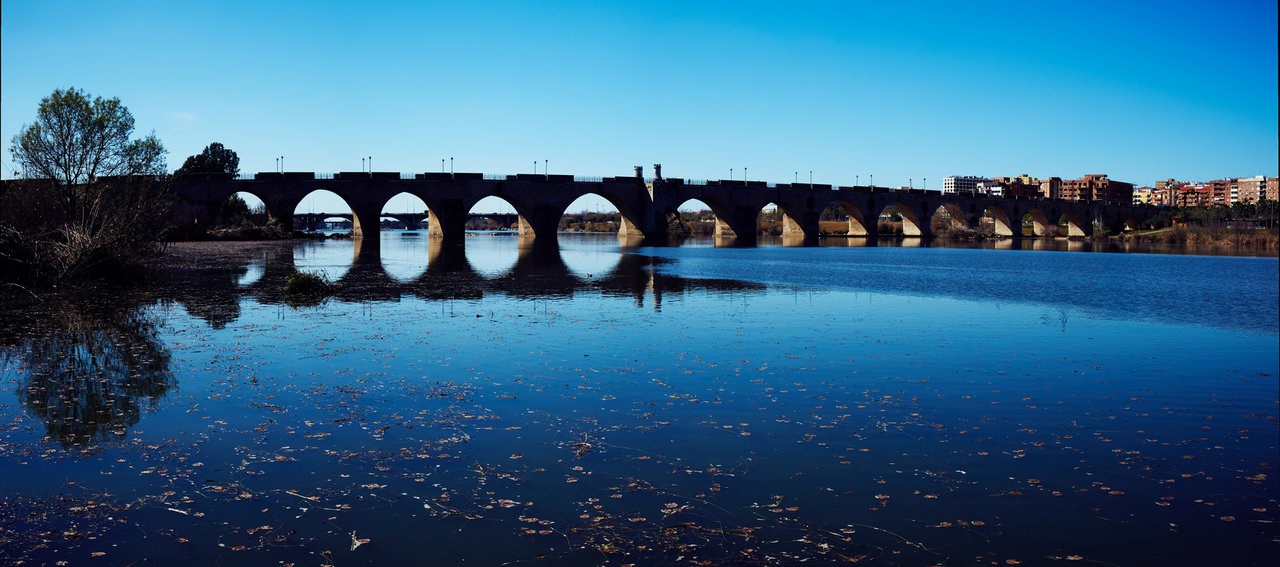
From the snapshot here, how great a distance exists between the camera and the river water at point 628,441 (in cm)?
549

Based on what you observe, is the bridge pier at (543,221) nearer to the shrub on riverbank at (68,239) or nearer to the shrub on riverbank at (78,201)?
the shrub on riverbank at (78,201)

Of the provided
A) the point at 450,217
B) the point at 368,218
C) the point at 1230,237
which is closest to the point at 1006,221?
the point at 1230,237

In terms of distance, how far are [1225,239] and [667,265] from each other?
6792 centimetres

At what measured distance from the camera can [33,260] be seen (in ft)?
65.3

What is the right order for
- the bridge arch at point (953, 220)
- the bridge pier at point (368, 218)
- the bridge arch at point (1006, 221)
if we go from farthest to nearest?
the bridge arch at point (1006, 221) < the bridge arch at point (953, 220) < the bridge pier at point (368, 218)

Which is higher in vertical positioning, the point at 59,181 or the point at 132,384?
the point at 59,181

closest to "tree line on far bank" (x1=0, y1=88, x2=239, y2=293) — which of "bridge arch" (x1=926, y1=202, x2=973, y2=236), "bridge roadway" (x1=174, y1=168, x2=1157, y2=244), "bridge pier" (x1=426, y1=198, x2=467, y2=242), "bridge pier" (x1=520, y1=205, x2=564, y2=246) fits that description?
"bridge roadway" (x1=174, y1=168, x2=1157, y2=244)

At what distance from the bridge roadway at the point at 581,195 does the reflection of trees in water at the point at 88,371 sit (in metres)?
53.1

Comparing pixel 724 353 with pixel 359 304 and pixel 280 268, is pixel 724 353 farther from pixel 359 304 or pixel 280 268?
pixel 280 268

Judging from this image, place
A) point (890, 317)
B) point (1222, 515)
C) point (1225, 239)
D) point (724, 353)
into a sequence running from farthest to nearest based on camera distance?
1. point (1225, 239)
2. point (890, 317)
3. point (724, 353)
4. point (1222, 515)

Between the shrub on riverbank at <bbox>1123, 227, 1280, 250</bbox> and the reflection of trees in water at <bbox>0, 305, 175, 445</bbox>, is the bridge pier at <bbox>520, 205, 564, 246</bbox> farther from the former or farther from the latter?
→ the reflection of trees in water at <bbox>0, 305, 175, 445</bbox>

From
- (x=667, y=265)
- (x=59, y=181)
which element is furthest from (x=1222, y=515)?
(x=59, y=181)

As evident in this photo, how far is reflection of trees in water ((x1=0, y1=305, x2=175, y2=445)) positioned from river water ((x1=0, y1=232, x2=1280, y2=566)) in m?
0.07

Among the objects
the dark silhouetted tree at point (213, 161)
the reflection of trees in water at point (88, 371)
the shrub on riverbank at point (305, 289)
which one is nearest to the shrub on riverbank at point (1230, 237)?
the shrub on riverbank at point (305, 289)
